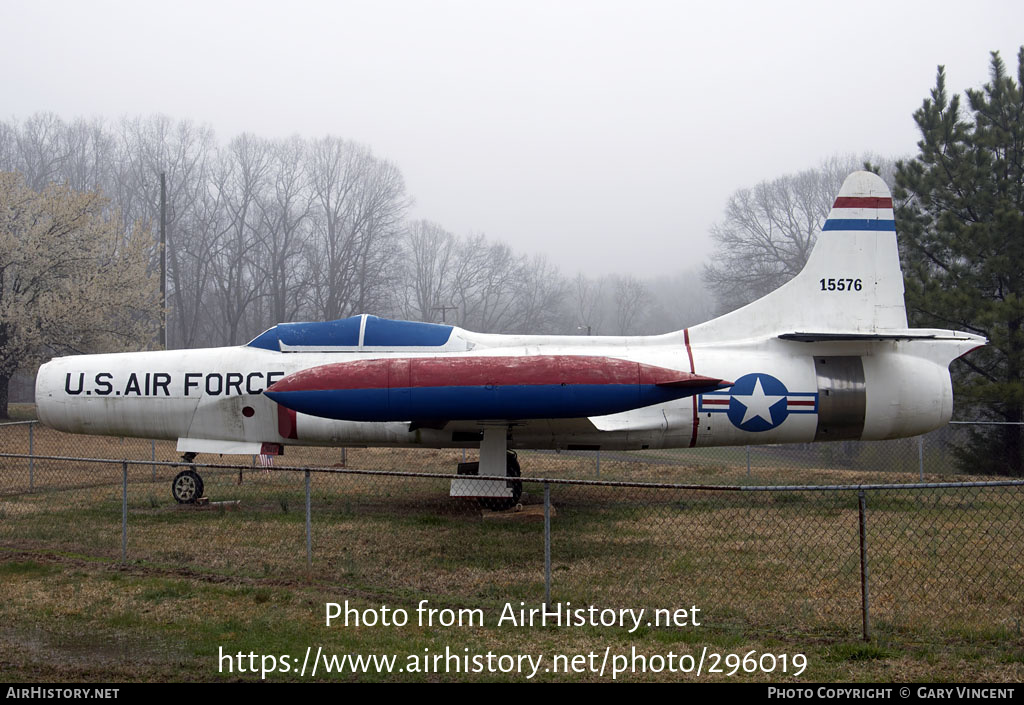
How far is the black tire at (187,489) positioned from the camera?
11.7m

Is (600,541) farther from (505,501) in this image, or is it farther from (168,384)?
(168,384)

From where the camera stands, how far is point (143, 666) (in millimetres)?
5426

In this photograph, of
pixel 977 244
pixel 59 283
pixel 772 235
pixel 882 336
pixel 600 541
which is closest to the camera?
pixel 600 541

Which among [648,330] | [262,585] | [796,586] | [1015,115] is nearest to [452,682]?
[262,585]

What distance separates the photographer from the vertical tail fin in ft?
38.1

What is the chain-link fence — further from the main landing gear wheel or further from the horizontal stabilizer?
the horizontal stabilizer

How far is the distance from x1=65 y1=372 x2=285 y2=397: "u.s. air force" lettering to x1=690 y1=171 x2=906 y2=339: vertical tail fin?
262 inches

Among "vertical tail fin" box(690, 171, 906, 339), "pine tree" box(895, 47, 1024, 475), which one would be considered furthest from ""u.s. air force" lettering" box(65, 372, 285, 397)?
"pine tree" box(895, 47, 1024, 475)

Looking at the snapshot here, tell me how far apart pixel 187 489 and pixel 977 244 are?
17.6 meters

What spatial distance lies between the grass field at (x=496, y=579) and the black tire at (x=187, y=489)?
36 cm

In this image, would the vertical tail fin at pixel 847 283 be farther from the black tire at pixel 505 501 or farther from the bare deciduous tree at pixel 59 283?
the bare deciduous tree at pixel 59 283

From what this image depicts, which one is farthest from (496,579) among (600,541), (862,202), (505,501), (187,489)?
(862,202)

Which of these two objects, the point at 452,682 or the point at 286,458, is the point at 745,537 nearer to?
the point at 452,682

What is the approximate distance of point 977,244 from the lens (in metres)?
18.4
